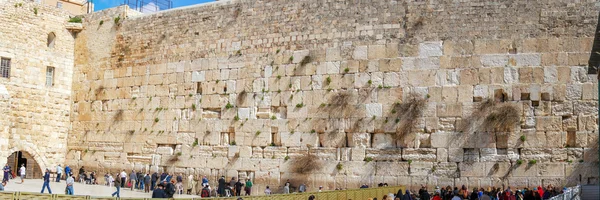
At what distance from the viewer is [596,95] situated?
1545 cm

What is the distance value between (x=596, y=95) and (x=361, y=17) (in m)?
5.81

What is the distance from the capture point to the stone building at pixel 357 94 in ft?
51.9

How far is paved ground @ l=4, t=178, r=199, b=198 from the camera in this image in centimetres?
1877

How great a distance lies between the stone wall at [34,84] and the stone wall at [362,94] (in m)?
1.92

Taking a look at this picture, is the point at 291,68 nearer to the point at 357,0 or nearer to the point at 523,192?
the point at 357,0

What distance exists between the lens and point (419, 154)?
1659cm

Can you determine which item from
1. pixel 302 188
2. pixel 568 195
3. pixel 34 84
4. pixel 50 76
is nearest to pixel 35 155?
pixel 34 84

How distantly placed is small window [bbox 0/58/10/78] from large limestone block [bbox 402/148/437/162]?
12.5 m

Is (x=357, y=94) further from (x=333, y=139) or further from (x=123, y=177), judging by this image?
(x=123, y=177)

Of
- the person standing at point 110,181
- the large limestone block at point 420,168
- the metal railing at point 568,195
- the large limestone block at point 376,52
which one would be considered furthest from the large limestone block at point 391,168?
the person standing at point 110,181

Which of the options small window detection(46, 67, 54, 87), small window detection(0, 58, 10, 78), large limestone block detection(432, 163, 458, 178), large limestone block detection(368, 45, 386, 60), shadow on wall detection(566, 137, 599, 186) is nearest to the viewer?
shadow on wall detection(566, 137, 599, 186)

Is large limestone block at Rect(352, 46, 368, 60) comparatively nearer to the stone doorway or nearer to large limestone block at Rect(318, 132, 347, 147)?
large limestone block at Rect(318, 132, 347, 147)

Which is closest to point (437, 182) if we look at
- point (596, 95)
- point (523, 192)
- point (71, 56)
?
point (523, 192)

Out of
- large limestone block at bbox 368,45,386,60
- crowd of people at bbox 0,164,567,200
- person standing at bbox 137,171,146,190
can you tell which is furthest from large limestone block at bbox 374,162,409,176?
person standing at bbox 137,171,146,190
